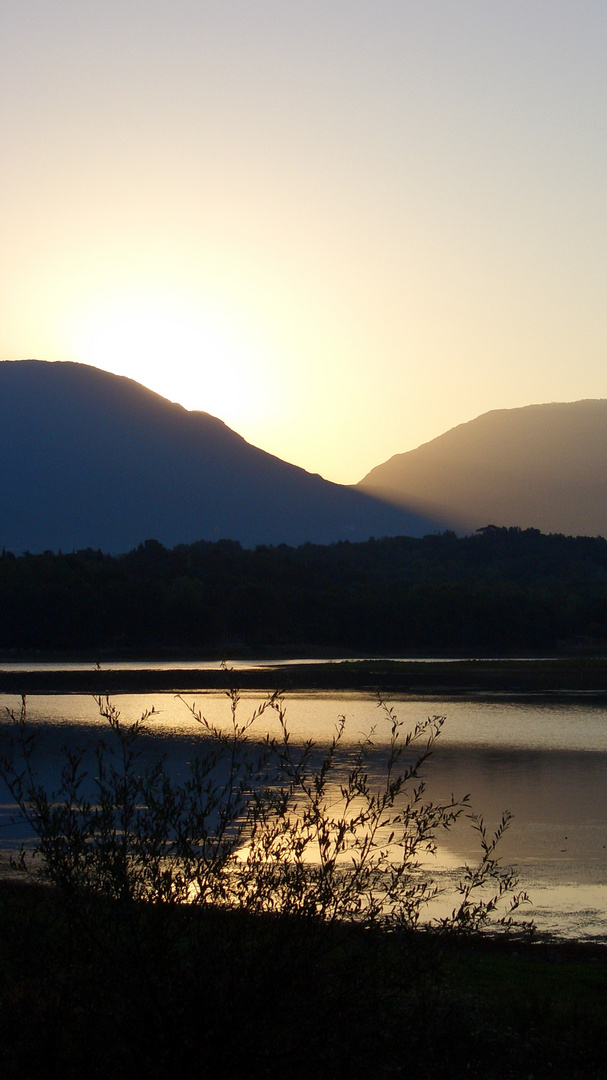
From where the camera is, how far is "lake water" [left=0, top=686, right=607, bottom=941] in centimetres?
1388

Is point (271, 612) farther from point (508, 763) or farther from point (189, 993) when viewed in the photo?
point (189, 993)

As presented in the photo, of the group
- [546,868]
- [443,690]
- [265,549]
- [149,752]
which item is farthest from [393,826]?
[265,549]

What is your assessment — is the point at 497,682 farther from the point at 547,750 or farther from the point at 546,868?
the point at 546,868

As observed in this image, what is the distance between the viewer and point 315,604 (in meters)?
101

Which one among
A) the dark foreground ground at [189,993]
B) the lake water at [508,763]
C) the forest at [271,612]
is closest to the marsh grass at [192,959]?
the dark foreground ground at [189,993]

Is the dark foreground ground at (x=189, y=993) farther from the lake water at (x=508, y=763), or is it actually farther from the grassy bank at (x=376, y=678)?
the grassy bank at (x=376, y=678)

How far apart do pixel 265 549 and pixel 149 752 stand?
103m

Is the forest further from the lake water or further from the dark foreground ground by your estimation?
the dark foreground ground

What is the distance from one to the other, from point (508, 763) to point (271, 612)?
72870 millimetres

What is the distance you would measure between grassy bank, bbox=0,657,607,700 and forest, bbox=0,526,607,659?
2057cm

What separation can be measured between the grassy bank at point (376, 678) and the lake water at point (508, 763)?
14.9 feet

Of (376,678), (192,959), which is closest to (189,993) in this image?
(192,959)

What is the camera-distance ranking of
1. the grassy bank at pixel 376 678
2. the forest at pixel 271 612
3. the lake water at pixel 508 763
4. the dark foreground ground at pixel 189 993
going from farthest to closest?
the forest at pixel 271 612
the grassy bank at pixel 376 678
the lake water at pixel 508 763
the dark foreground ground at pixel 189 993

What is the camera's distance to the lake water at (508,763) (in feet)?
45.5
